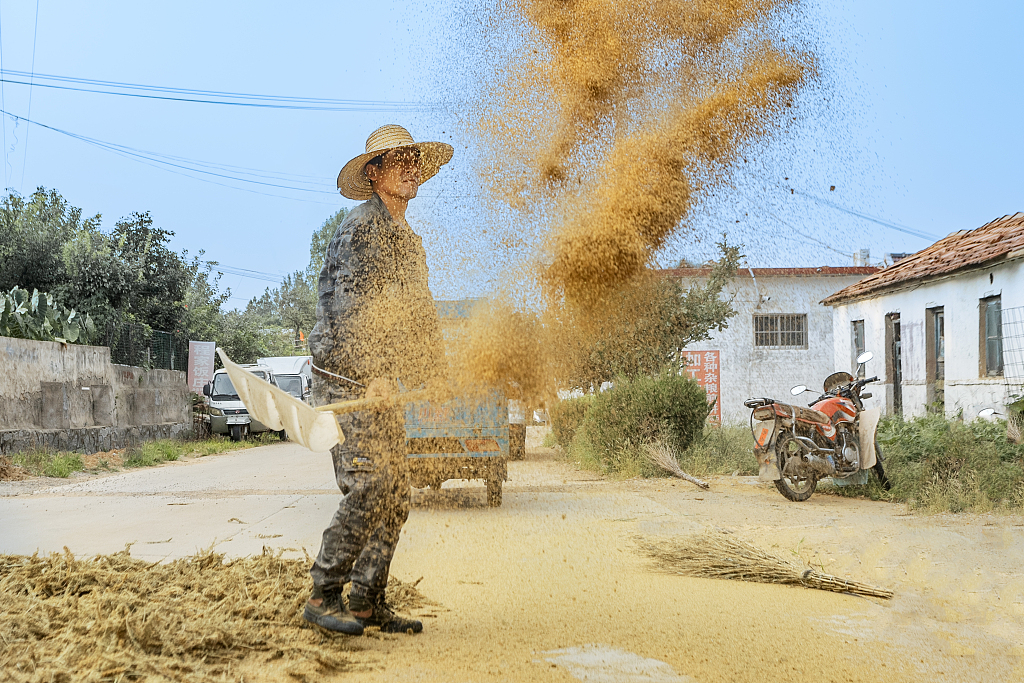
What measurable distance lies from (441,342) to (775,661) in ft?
6.81

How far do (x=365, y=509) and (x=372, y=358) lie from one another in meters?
0.71

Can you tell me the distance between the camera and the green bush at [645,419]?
1113 cm

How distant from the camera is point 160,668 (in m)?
3.00

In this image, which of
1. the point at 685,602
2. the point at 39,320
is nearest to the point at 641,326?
the point at 685,602

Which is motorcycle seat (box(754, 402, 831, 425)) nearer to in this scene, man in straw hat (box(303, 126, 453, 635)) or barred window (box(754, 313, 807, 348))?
man in straw hat (box(303, 126, 453, 635))

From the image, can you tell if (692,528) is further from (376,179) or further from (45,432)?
(45,432)

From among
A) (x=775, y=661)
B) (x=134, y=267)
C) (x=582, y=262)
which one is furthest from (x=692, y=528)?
(x=134, y=267)

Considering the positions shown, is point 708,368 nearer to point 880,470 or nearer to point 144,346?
point 880,470

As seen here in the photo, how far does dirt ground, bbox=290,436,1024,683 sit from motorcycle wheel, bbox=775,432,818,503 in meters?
0.73

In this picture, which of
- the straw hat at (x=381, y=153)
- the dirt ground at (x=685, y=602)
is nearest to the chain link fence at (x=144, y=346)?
the dirt ground at (x=685, y=602)

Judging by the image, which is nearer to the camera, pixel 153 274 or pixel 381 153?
pixel 381 153

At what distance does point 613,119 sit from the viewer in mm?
4730

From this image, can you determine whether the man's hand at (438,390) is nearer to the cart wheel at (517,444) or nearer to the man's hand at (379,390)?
the man's hand at (379,390)

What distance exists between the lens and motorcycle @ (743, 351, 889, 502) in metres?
8.29
